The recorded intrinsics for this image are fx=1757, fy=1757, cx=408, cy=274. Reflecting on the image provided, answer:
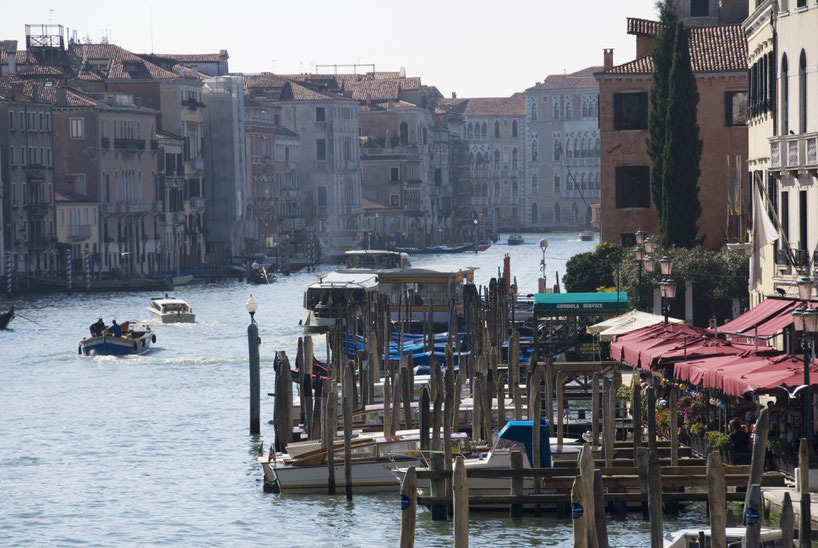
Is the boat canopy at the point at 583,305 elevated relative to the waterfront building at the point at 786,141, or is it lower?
lower

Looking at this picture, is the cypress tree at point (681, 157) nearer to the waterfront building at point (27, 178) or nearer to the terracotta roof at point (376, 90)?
the waterfront building at point (27, 178)

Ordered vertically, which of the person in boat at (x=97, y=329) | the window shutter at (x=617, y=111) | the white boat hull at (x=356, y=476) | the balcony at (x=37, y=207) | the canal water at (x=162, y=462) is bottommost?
the canal water at (x=162, y=462)

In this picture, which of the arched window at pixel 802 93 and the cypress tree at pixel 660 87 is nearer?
the arched window at pixel 802 93

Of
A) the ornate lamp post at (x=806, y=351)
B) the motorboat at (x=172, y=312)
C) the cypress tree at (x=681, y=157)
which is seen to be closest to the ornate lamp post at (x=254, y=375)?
the cypress tree at (x=681, y=157)

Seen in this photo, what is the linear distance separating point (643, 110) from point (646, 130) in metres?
0.58

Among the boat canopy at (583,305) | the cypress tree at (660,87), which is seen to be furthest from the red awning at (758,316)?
the cypress tree at (660,87)

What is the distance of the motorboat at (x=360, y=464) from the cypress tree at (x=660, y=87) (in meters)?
14.3

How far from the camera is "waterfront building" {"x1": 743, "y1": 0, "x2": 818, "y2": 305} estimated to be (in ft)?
75.3

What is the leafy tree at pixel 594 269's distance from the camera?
128ft

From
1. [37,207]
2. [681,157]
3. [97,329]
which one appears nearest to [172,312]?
[97,329]

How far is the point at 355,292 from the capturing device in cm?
4681

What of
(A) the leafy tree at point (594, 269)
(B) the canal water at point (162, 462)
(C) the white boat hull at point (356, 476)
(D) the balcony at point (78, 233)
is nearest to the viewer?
(B) the canal water at point (162, 462)

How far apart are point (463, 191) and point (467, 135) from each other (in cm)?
1039

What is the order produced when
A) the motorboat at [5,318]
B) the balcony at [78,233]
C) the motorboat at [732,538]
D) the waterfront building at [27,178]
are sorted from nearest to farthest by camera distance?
the motorboat at [732,538]
the motorboat at [5,318]
the waterfront building at [27,178]
the balcony at [78,233]
